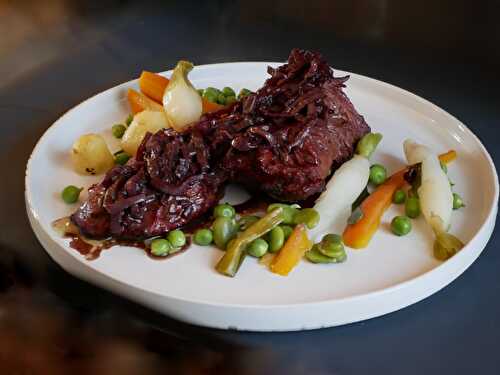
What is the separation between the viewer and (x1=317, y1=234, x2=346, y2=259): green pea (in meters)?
4.29

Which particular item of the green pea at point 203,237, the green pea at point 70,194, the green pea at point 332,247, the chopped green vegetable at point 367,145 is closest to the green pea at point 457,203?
the chopped green vegetable at point 367,145

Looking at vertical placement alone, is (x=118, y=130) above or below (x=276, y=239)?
below

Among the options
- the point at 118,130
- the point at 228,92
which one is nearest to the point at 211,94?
the point at 228,92

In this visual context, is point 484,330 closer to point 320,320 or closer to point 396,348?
point 396,348

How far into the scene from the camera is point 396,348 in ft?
13.1

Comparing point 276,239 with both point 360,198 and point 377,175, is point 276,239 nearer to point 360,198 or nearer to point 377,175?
point 360,198

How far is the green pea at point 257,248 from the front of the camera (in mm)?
4332

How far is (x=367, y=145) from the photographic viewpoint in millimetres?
5141

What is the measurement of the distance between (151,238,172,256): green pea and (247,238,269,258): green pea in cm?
50

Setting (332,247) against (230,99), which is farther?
(230,99)

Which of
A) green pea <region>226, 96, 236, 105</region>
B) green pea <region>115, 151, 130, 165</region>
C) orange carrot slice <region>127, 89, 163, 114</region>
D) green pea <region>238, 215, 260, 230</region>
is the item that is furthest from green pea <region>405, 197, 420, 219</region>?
orange carrot slice <region>127, 89, 163, 114</region>

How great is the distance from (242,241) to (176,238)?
0.42m

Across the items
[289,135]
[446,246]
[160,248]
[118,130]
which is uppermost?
[289,135]

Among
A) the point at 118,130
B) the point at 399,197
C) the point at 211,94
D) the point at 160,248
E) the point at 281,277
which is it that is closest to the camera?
the point at 281,277
